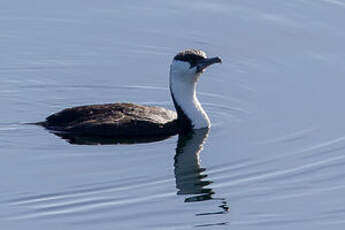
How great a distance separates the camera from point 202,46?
80.7 feet

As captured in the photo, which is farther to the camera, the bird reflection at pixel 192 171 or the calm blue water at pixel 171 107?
the bird reflection at pixel 192 171

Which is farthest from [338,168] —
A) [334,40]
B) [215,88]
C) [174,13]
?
[174,13]

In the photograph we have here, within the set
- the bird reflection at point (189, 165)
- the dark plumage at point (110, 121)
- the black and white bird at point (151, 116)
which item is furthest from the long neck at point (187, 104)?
the dark plumage at point (110, 121)

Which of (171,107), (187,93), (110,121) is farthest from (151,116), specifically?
(171,107)

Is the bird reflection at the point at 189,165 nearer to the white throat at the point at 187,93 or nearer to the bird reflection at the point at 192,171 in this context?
the bird reflection at the point at 192,171

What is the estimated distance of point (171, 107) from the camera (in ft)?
73.7

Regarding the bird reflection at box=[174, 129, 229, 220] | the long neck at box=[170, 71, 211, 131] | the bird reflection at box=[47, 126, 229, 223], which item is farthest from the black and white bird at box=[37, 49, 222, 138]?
the bird reflection at box=[174, 129, 229, 220]

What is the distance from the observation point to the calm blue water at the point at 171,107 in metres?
18.0

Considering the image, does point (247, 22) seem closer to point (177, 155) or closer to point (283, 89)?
point (283, 89)

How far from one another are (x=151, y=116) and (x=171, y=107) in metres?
1.38

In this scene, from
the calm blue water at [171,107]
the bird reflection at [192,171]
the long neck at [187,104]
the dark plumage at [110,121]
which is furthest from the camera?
the long neck at [187,104]

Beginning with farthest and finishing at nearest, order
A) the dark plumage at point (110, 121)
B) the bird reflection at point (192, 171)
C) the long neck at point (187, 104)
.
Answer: the long neck at point (187, 104), the dark plumage at point (110, 121), the bird reflection at point (192, 171)

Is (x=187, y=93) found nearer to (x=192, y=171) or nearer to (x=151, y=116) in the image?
(x=151, y=116)

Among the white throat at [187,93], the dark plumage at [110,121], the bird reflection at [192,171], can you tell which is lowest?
the bird reflection at [192,171]
